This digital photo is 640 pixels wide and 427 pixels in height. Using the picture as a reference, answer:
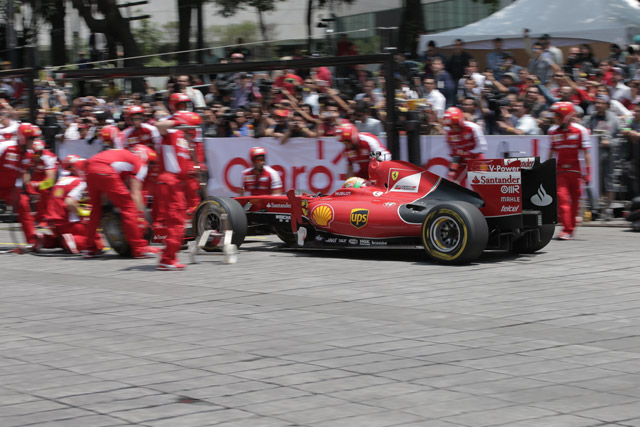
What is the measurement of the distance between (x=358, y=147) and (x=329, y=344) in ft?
21.0

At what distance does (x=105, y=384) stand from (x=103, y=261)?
6.26 m

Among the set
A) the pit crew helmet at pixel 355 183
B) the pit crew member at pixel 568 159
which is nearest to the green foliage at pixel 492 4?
the pit crew member at pixel 568 159

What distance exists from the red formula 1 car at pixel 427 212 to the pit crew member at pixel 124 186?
2.40 feet

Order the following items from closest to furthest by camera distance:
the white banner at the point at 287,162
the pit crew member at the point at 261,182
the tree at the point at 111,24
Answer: the pit crew member at the point at 261,182 < the white banner at the point at 287,162 < the tree at the point at 111,24

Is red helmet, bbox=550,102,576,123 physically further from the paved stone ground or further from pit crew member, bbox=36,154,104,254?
pit crew member, bbox=36,154,104,254

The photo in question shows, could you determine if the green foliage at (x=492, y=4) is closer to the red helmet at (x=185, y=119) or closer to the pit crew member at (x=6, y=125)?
the pit crew member at (x=6, y=125)

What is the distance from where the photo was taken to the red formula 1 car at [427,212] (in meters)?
10.2

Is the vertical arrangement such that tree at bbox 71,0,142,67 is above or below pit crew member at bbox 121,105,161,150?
above

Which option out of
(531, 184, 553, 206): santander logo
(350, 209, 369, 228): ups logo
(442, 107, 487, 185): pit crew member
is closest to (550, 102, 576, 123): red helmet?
(442, 107, 487, 185): pit crew member

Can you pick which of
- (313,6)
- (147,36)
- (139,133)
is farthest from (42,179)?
(147,36)

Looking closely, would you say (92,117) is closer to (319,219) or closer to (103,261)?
(103,261)

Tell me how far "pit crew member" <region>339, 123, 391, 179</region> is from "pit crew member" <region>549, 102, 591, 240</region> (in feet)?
7.36

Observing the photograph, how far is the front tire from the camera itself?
9.95 meters

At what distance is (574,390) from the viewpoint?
17.3 feet
